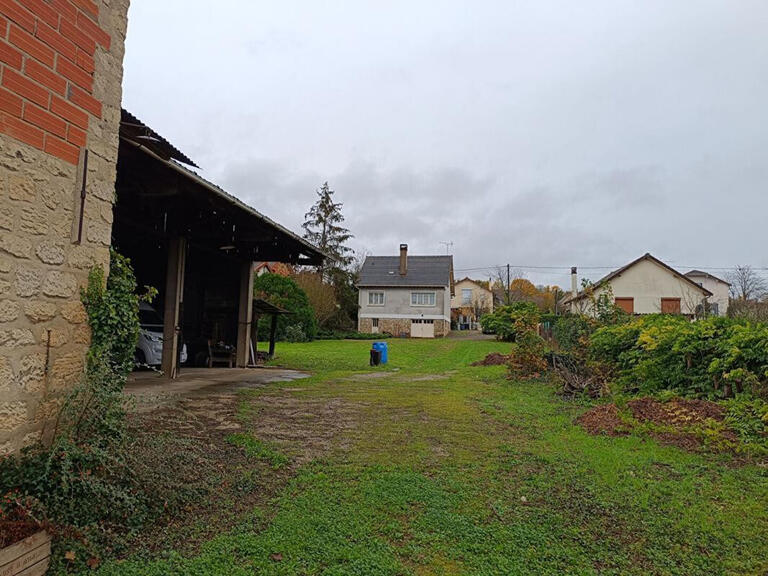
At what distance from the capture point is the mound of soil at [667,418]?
5414mm

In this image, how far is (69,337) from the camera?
11.5 feet

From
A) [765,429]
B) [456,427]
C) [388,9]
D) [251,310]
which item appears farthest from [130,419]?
[388,9]

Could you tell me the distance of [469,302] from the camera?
65.2 m

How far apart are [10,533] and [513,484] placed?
3458 millimetres

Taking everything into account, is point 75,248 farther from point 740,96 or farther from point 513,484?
point 740,96

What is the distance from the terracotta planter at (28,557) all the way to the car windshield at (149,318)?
1027 centimetres

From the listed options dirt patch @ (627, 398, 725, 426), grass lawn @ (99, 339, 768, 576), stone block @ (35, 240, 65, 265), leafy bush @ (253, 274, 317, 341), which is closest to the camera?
grass lawn @ (99, 339, 768, 576)

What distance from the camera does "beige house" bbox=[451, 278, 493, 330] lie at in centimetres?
5809

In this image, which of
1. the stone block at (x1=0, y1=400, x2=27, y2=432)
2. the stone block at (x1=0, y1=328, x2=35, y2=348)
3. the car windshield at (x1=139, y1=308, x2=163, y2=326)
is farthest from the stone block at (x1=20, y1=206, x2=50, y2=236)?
the car windshield at (x1=139, y1=308, x2=163, y2=326)

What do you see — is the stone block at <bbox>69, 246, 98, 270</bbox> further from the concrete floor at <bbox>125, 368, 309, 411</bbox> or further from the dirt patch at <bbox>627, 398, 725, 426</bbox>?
the dirt patch at <bbox>627, 398, 725, 426</bbox>

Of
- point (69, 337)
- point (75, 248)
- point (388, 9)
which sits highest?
point (388, 9)

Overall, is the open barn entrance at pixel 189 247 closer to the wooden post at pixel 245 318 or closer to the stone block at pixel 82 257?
the wooden post at pixel 245 318

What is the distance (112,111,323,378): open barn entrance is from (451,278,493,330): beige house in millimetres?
43980

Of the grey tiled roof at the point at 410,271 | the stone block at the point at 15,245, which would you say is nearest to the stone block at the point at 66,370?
the stone block at the point at 15,245
